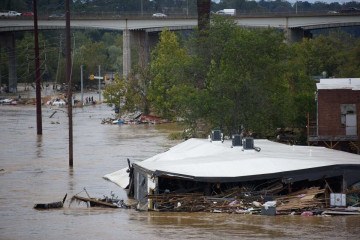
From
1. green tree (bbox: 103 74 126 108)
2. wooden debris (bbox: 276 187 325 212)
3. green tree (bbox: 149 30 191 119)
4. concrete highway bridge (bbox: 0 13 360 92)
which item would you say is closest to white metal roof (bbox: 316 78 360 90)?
wooden debris (bbox: 276 187 325 212)

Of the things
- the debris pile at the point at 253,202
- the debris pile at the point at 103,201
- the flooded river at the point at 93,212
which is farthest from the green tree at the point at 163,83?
the debris pile at the point at 253,202

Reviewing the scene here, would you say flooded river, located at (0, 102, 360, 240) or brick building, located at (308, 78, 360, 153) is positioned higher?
brick building, located at (308, 78, 360, 153)

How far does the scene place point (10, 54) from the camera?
121500mm

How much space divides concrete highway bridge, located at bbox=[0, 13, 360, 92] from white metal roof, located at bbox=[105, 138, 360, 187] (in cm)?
5583

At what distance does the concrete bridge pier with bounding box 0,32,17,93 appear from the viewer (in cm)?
12044

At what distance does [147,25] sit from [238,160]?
267 ft

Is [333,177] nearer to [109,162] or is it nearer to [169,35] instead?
[109,162]

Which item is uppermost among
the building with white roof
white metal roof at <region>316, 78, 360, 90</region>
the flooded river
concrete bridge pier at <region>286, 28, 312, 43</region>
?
concrete bridge pier at <region>286, 28, 312, 43</region>

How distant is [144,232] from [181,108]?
19.4 meters

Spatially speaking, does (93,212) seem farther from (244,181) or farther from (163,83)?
(163,83)

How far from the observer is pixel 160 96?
67.8 m

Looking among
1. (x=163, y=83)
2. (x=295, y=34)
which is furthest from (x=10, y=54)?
(x=163, y=83)

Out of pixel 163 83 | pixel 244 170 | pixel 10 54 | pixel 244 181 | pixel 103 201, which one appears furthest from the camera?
pixel 10 54

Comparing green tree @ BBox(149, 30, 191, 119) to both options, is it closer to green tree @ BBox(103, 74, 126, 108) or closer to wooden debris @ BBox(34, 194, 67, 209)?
green tree @ BBox(103, 74, 126, 108)
